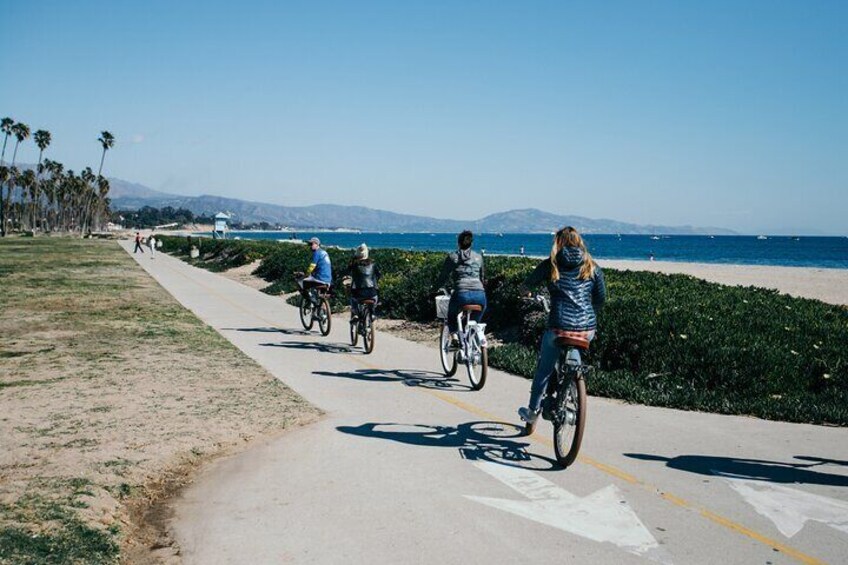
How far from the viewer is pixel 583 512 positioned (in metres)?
5.14

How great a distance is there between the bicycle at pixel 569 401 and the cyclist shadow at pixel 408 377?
3232 millimetres

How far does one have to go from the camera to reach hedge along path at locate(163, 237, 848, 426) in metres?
8.66

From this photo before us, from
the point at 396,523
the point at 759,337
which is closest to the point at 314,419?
the point at 396,523

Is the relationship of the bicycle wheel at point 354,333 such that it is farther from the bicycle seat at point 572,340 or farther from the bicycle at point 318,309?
the bicycle seat at point 572,340

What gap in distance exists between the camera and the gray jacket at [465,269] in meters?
9.73

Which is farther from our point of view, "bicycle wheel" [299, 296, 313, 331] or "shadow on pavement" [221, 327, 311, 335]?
"bicycle wheel" [299, 296, 313, 331]

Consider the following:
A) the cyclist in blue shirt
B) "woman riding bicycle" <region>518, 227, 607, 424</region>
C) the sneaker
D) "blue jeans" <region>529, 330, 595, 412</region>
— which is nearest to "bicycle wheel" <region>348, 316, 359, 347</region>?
the cyclist in blue shirt

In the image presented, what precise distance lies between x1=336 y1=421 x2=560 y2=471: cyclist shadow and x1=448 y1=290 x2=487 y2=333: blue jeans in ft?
7.76

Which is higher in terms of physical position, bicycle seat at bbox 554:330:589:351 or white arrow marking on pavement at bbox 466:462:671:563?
bicycle seat at bbox 554:330:589:351

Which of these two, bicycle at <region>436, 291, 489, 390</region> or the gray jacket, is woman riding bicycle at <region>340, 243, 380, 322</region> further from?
the gray jacket

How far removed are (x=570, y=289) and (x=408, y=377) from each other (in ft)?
15.1

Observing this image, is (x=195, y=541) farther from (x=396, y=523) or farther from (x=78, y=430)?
(x=78, y=430)

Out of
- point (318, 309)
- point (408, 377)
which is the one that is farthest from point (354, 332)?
point (408, 377)

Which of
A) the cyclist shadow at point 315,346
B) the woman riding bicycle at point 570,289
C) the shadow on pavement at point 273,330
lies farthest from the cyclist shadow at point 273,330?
the woman riding bicycle at point 570,289
